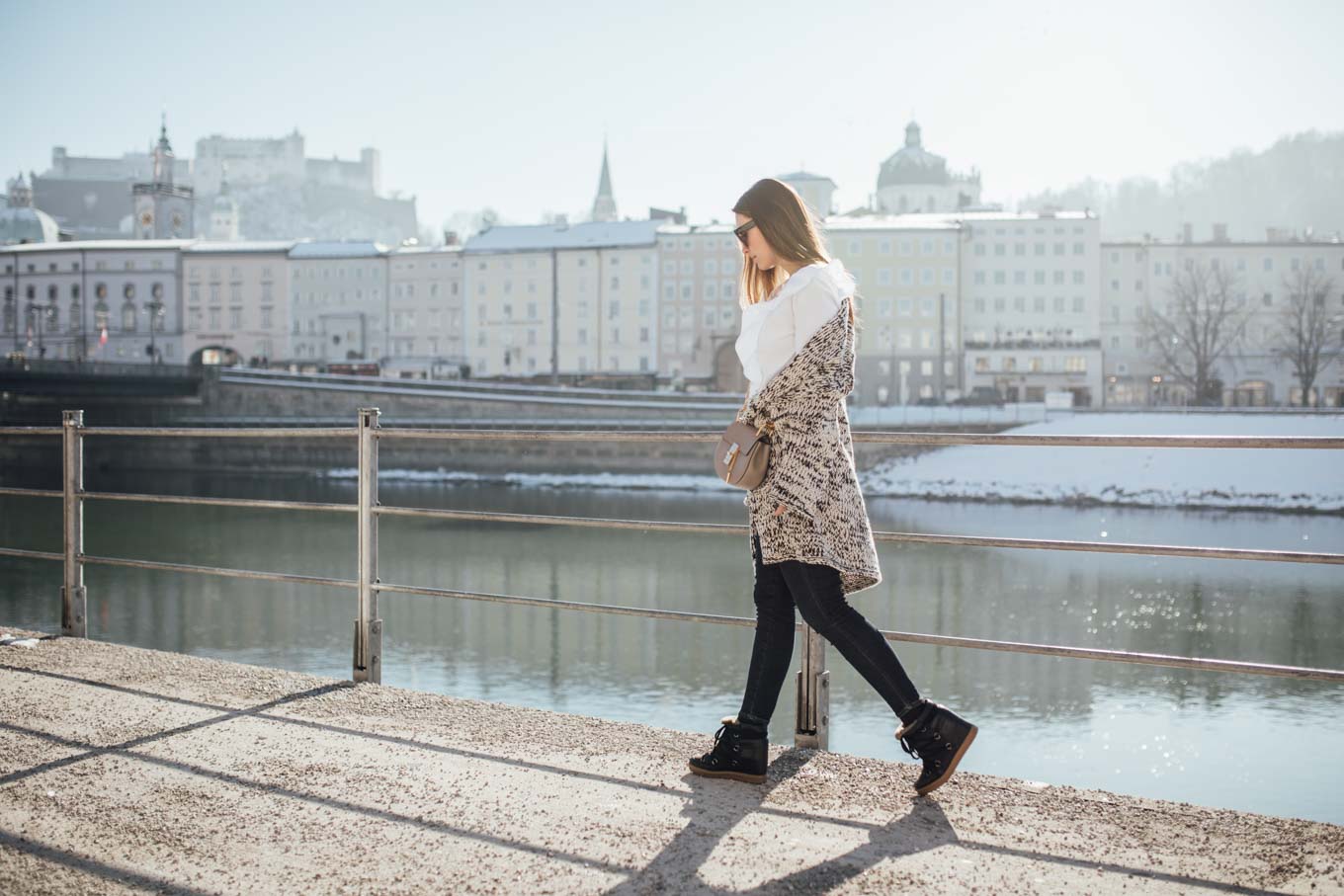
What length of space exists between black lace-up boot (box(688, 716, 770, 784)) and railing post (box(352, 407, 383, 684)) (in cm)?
187

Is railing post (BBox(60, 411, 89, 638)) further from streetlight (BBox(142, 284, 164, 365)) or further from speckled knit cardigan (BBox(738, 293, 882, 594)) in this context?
A: streetlight (BBox(142, 284, 164, 365))

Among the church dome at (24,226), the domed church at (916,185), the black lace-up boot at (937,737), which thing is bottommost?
the black lace-up boot at (937,737)

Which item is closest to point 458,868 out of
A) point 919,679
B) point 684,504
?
point 919,679

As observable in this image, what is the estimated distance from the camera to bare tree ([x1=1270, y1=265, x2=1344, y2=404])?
61938 millimetres

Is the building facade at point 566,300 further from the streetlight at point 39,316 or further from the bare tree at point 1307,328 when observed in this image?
the bare tree at point 1307,328

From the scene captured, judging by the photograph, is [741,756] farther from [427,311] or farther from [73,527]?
[427,311]

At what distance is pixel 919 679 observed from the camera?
12297mm

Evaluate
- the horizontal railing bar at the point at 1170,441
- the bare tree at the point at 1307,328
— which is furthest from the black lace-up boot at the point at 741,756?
the bare tree at the point at 1307,328

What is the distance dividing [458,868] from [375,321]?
79.7 m

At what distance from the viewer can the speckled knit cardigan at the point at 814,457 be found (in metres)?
3.22

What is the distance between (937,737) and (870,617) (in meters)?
11.9

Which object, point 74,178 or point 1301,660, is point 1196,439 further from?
point 74,178

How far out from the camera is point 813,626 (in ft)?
10.9

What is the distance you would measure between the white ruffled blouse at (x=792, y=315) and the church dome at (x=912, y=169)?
311ft
